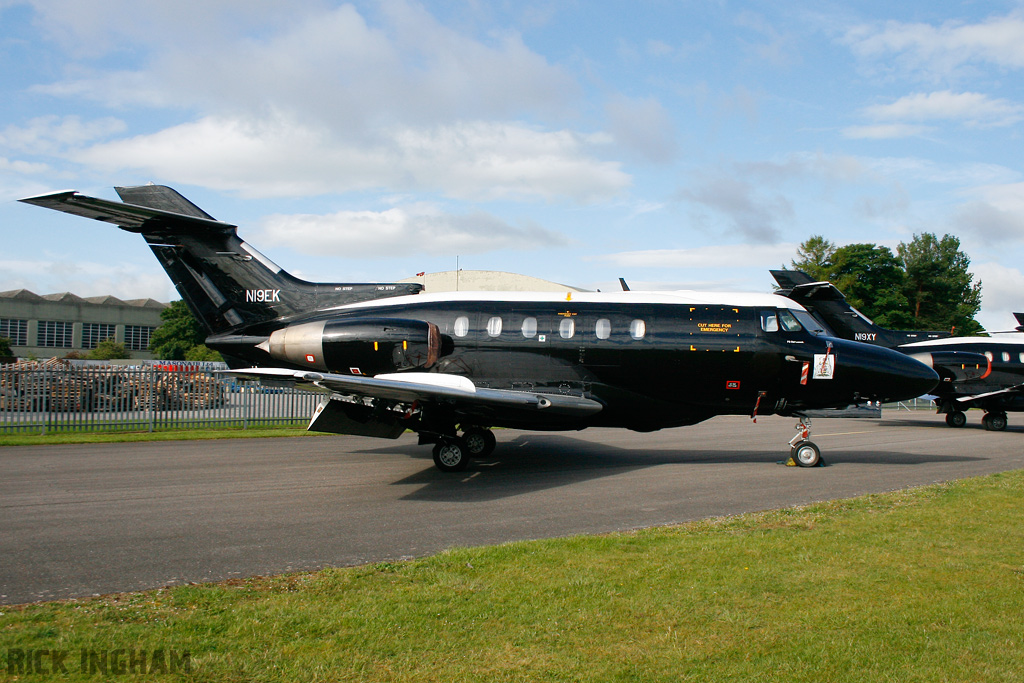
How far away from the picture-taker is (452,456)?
1298 cm

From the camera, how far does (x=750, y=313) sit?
1404 centimetres

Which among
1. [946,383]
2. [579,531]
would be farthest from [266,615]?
Answer: [946,383]

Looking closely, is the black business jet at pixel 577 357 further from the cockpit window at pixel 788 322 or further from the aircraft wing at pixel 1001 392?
the aircraft wing at pixel 1001 392

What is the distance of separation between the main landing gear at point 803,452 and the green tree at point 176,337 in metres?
88.4

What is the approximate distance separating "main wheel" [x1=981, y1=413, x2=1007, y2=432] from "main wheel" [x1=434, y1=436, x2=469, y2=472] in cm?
2244

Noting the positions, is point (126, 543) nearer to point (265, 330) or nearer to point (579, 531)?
point (579, 531)

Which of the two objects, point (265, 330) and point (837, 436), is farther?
point (837, 436)

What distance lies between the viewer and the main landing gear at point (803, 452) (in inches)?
552

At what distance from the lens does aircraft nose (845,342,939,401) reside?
1371 centimetres

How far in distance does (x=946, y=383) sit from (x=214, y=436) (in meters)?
25.5

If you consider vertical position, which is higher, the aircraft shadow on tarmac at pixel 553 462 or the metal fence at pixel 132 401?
the metal fence at pixel 132 401

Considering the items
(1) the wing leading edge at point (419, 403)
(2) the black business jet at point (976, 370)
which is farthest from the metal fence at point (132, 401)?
(2) the black business jet at point (976, 370)

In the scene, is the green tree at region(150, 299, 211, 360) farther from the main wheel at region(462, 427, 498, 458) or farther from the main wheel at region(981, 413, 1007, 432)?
the main wheel at region(981, 413, 1007, 432)

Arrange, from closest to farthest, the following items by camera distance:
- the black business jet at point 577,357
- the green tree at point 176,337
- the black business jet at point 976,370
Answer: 1. the black business jet at point 577,357
2. the black business jet at point 976,370
3. the green tree at point 176,337
